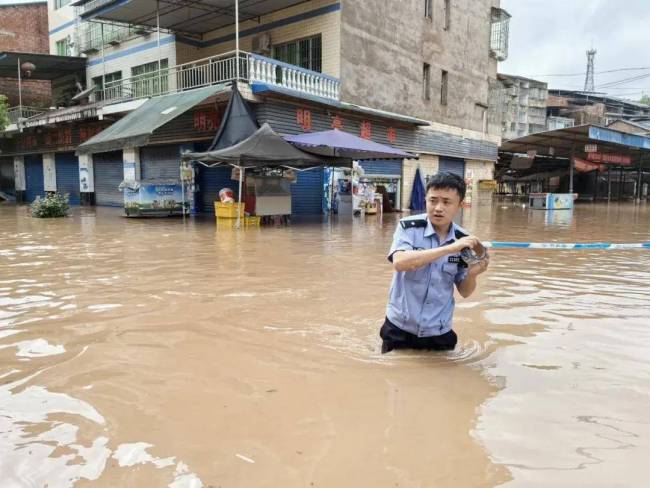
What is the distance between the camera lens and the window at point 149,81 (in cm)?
1895

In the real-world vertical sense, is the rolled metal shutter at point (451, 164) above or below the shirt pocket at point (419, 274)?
above

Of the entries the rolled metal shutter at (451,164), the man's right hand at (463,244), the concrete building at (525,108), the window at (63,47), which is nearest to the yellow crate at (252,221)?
the man's right hand at (463,244)

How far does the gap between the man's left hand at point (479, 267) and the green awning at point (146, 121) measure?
1191cm

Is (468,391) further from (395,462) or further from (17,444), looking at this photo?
(17,444)

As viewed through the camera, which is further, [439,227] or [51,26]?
[51,26]

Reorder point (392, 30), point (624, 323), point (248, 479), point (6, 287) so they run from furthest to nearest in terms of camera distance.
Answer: point (392, 30)
point (6, 287)
point (624, 323)
point (248, 479)

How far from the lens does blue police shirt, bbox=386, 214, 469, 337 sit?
2.92 m

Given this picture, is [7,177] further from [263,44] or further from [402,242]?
[402,242]

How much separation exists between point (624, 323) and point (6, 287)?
5935 millimetres

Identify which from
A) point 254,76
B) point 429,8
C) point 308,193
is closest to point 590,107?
point 429,8

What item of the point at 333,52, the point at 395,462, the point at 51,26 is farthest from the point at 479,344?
the point at 51,26

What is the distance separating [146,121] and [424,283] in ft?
42.7

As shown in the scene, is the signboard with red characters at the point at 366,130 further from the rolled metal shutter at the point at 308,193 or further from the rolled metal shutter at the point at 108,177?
the rolled metal shutter at the point at 108,177

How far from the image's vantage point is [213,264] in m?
7.13
